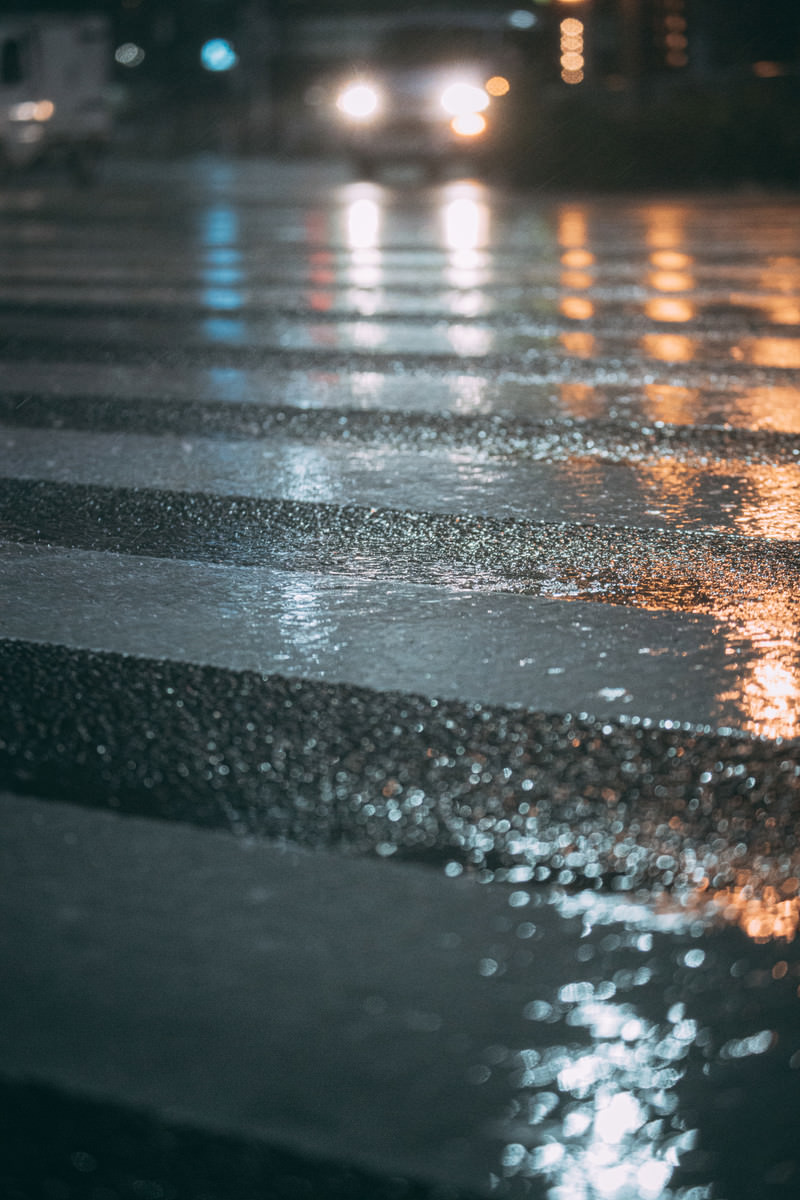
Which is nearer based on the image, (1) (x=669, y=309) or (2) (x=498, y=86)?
(1) (x=669, y=309)

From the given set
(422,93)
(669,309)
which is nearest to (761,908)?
(669,309)

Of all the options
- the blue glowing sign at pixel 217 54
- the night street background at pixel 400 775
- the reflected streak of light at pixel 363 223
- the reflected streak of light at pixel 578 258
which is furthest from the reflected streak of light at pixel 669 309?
the blue glowing sign at pixel 217 54

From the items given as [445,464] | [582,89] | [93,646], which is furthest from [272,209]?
[93,646]

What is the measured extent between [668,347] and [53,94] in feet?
62.1

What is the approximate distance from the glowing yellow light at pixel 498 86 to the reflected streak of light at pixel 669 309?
14.0 metres

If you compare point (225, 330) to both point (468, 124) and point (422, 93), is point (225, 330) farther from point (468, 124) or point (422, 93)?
point (468, 124)

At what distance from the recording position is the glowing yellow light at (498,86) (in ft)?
69.1

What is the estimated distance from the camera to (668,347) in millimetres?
6551

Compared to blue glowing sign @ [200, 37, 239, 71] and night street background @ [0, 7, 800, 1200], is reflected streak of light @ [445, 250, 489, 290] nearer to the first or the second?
night street background @ [0, 7, 800, 1200]

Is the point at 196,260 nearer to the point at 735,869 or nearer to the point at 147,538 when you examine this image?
the point at 147,538

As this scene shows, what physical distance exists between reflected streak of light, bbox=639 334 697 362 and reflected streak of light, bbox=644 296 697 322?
60 cm

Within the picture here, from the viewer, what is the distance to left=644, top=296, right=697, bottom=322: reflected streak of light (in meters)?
7.46

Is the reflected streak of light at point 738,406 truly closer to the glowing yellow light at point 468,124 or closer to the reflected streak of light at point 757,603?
the reflected streak of light at point 757,603

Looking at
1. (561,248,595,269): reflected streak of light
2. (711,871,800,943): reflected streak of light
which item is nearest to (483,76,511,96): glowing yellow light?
(561,248,595,269): reflected streak of light
